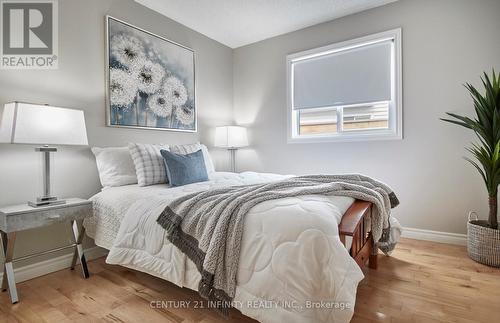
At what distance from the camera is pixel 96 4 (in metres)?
2.42

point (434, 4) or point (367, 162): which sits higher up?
point (434, 4)

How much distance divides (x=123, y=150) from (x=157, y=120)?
0.65 meters

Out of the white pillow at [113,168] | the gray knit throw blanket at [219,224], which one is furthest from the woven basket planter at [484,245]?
the white pillow at [113,168]

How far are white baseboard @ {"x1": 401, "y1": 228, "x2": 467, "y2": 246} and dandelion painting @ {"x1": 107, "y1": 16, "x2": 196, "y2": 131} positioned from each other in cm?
285

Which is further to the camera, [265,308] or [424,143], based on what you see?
[424,143]

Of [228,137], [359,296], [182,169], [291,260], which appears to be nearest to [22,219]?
[182,169]

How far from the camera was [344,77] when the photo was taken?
318cm

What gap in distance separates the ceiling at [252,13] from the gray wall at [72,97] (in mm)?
260

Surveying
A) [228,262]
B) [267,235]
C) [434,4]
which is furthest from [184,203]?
[434,4]

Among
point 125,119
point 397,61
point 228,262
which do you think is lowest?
point 228,262

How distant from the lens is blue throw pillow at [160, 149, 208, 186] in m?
2.23

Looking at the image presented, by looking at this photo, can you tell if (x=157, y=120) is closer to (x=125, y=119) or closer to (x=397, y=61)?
(x=125, y=119)

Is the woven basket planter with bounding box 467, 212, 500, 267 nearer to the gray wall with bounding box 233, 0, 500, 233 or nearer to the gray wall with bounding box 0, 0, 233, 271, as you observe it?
the gray wall with bounding box 233, 0, 500, 233

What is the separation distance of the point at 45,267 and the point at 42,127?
3.84ft
